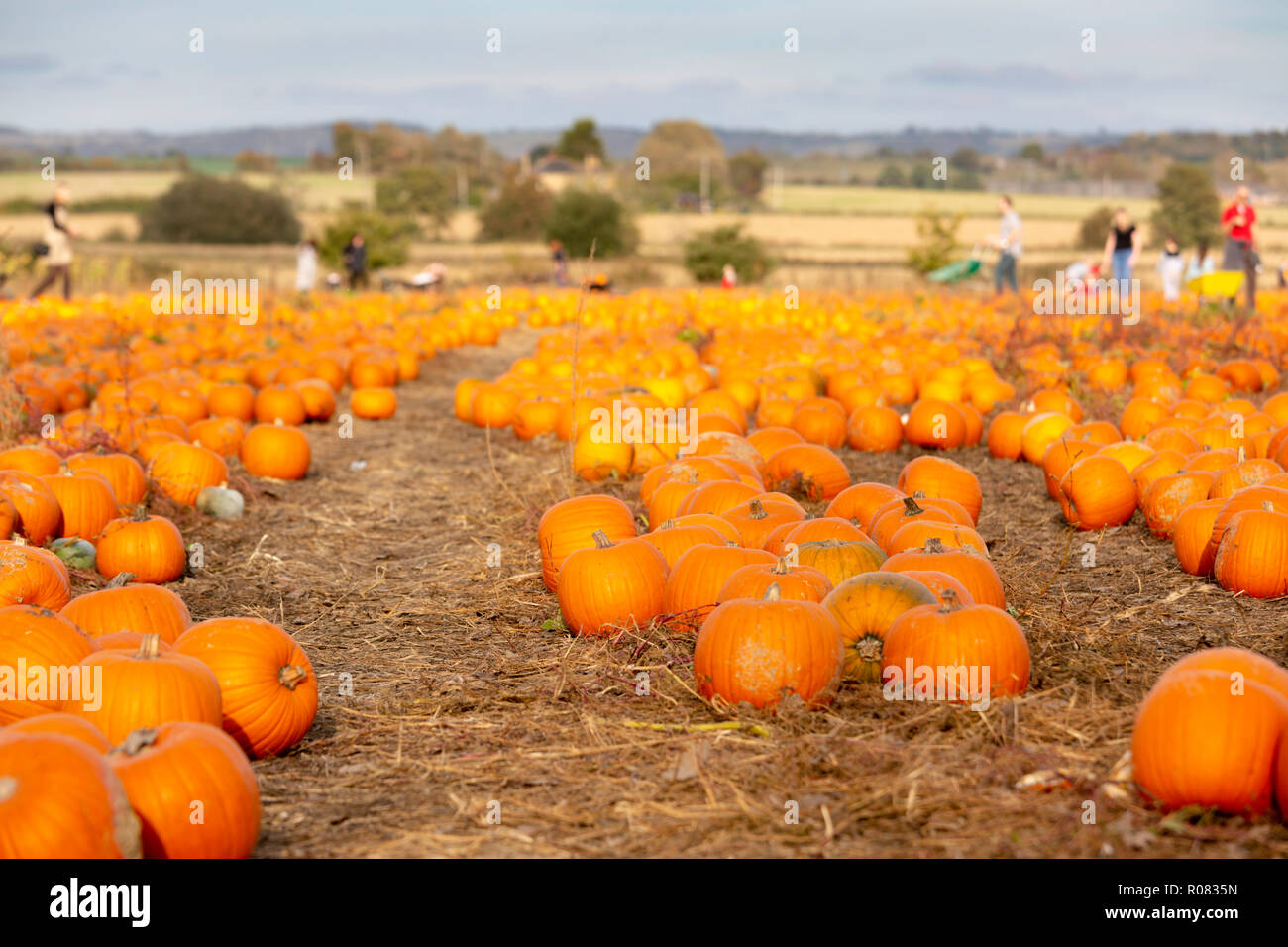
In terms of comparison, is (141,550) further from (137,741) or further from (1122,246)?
(1122,246)

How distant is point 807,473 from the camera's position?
23.2ft

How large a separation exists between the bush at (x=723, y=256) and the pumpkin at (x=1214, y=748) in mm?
29259

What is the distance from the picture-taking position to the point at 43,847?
268 centimetres

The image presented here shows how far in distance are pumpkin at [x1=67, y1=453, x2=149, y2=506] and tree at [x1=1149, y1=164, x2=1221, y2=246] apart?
43249 millimetres

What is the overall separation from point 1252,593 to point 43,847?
4.67 metres

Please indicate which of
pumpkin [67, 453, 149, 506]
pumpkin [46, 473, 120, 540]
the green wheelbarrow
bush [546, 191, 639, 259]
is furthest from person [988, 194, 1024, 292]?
bush [546, 191, 639, 259]

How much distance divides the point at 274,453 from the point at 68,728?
5.82m

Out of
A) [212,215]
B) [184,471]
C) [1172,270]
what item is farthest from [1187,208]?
[184,471]

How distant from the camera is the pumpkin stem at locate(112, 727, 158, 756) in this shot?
2975 millimetres

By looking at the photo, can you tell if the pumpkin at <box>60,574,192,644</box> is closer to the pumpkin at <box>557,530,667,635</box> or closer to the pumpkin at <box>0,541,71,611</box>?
the pumpkin at <box>0,541,71,611</box>

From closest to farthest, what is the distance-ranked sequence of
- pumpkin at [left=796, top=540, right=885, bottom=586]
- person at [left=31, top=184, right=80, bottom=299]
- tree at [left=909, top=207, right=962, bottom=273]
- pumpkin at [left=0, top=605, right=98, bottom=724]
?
pumpkin at [left=0, top=605, right=98, bottom=724]
pumpkin at [left=796, top=540, right=885, bottom=586]
person at [left=31, top=184, right=80, bottom=299]
tree at [left=909, top=207, right=962, bottom=273]

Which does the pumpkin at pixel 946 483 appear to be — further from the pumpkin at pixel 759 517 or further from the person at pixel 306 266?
the person at pixel 306 266

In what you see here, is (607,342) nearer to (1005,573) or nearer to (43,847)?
(1005,573)

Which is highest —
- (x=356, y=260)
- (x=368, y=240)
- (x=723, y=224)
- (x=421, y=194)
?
(x=421, y=194)
